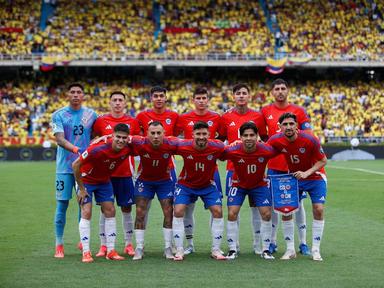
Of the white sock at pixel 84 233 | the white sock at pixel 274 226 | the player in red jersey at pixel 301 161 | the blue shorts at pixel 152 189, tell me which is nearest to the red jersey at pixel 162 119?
the blue shorts at pixel 152 189

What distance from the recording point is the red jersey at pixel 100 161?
10.6 meters

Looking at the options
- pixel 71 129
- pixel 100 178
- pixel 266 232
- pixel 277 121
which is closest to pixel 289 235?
pixel 266 232

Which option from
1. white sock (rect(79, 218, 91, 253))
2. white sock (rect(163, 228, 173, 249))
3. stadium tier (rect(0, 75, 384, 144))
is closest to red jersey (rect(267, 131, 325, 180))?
white sock (rect(163, 228, 173, 249))

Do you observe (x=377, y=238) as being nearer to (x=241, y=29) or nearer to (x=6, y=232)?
(x=6, y=232)

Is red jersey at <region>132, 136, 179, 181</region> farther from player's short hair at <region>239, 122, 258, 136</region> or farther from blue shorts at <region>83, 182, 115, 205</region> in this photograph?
player's short hair at <region>239, 122, 258, 136</region>

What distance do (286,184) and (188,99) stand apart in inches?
1558

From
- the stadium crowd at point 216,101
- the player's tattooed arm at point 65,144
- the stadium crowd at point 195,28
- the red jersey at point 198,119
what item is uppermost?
the stadium crowd at point 195,28

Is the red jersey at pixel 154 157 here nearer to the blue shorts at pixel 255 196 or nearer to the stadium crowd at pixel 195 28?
the blue shorts at pixel 255 196

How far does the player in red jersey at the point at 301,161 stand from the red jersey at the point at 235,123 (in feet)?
2.94

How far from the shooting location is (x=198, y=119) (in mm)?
11781

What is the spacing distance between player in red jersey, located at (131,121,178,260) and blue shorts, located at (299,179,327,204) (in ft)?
6.09

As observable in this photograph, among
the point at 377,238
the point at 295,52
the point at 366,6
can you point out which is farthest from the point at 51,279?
the point at 366,6

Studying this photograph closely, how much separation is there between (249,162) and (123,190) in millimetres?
1963

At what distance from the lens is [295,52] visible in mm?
51375
